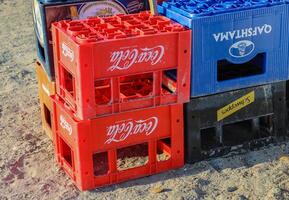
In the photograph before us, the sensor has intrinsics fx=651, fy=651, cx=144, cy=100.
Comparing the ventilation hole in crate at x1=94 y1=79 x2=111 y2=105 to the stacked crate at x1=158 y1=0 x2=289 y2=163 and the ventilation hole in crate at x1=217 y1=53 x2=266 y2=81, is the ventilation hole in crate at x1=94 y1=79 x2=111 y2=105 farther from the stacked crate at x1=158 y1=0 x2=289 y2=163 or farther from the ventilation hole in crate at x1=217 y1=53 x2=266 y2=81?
the ventilation hole in crate at x1=217 y1=53 x2=266 y2=81

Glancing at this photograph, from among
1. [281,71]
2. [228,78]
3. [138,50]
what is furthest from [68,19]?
[281,71]

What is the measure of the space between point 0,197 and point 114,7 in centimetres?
166

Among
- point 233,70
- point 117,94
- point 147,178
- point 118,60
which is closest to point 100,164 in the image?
point 147,178

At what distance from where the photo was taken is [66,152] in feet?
15.9

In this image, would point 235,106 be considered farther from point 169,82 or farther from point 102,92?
point 102,92

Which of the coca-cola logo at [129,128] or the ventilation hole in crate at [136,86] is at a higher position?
the ventilation hole in crate at [136,86]

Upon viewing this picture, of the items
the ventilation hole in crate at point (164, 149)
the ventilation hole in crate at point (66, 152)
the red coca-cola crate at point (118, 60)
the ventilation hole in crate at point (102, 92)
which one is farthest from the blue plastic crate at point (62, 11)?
the ventilation hole in crate at point (164, 149)

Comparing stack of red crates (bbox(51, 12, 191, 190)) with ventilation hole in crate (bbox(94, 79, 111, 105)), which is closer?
stack of red crates (bbox(51, 12, 191, 190))

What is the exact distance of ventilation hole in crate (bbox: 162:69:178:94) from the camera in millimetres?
4473

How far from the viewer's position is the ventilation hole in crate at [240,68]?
4777 millimetres

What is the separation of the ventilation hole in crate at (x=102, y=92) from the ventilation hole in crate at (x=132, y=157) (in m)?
0.52

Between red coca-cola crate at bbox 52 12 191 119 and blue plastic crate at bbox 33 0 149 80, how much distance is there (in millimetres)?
265

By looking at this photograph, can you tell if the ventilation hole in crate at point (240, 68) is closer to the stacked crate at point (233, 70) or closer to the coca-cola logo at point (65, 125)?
the stacked crate at point (233, 70)

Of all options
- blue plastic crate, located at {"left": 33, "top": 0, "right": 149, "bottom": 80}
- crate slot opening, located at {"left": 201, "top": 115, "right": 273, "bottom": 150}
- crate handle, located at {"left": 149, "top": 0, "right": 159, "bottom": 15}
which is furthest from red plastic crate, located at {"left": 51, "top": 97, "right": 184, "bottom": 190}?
crate handle, located at {"left": 149, "top": 0, "right": 159, "bottom": 15}
